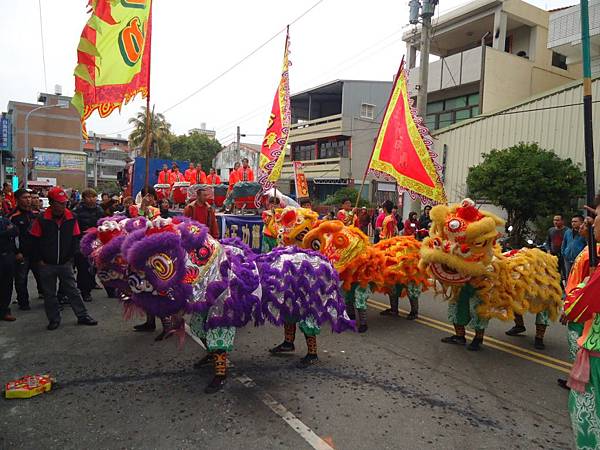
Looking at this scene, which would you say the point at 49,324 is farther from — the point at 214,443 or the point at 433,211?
the point at 433,211

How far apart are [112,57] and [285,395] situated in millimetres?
4646

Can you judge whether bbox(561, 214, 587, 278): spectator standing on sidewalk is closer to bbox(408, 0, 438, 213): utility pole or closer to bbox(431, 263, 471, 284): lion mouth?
bbox(431, 263, 471, 284): lion mouth

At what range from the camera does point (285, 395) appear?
3854mm

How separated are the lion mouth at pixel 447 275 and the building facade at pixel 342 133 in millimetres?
22762

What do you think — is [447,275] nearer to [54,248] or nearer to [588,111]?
[588,111]

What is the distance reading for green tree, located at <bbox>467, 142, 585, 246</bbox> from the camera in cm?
1281

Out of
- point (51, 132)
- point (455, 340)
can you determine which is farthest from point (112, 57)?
point (51, 132)

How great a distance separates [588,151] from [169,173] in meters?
12.8

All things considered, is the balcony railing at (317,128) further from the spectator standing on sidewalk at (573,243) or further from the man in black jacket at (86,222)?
the man in black jacket at (86,222)

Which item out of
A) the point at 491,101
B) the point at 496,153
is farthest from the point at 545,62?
the point at 496,153

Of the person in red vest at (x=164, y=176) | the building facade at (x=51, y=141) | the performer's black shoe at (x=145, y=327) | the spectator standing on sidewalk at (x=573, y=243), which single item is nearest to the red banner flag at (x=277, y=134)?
the performer's black shoe at (x=145, y=327)

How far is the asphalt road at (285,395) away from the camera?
317 cm

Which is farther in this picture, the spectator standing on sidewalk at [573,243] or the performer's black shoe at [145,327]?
the spectator standing on sidewalk at [573,243]

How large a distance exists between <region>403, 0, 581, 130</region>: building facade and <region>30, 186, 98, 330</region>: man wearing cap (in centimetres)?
1708
